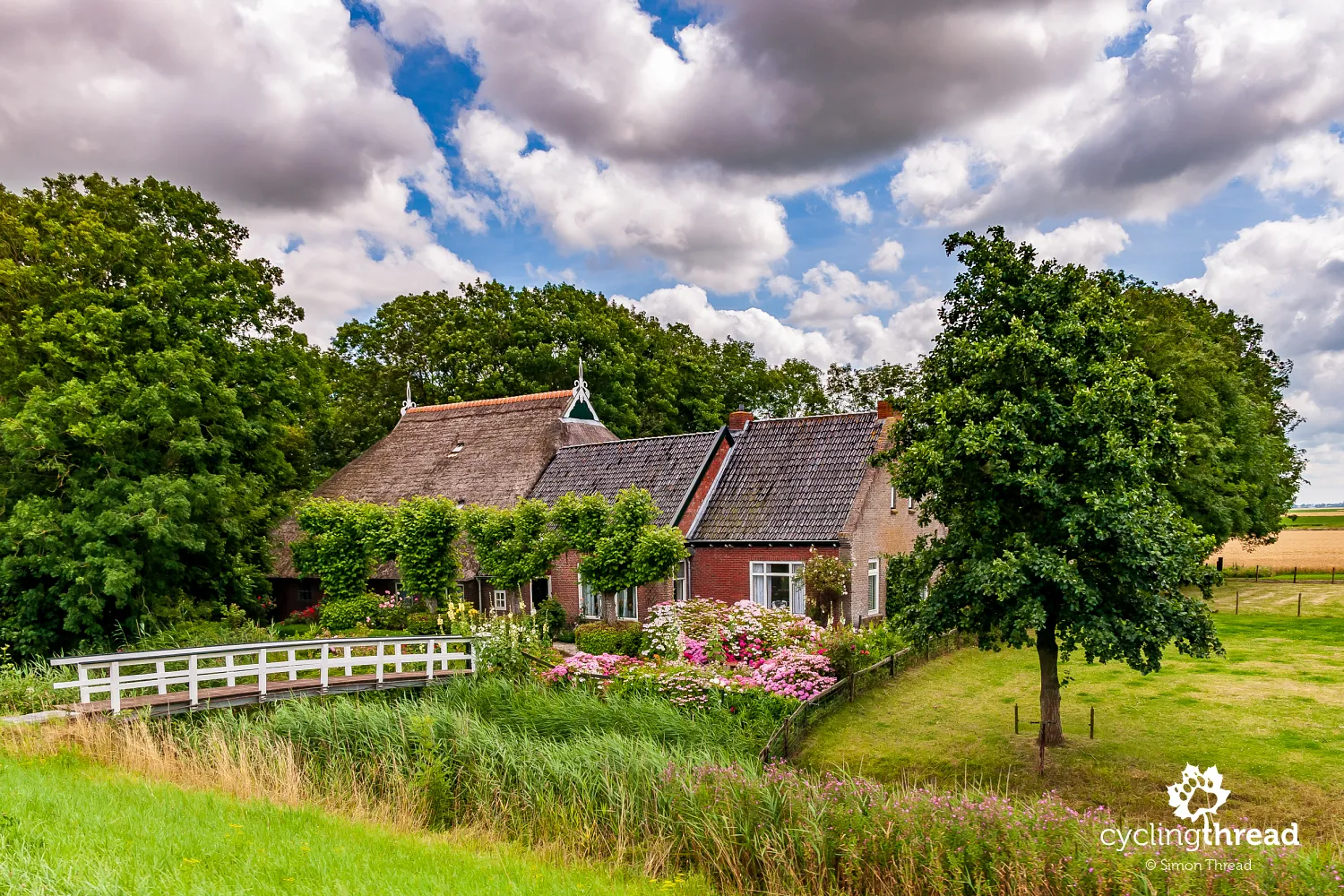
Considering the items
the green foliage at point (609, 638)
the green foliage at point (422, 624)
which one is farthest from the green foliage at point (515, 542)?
the green foliage at point (609, 638)

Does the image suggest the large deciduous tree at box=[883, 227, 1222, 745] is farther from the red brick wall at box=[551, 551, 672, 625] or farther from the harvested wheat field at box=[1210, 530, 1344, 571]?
the harvested wheat field at box=[1210, 530, 1344, 571]

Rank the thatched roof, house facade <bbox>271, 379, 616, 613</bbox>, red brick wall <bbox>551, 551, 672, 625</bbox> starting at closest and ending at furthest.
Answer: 1. red brick wall <bbox>551, 551, 672, 625</bbox>
2. house facade <bbox>271, 379, 616, 613</bbox>
3. the thatched roof

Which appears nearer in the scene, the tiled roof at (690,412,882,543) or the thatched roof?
the tiled roof at (690,412,882,543)

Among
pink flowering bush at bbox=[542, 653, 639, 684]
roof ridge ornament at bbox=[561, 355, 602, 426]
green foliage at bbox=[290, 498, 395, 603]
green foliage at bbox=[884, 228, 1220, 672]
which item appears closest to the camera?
green foliage at bbox=[884, 228, 1220, 672]

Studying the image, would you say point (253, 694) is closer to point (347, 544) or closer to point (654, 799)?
point (654, 799)

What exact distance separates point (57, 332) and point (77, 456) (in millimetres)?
3091

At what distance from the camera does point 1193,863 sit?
23.3ft

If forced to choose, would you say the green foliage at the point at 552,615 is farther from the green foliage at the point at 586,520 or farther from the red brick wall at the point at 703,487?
the red brick wall at the point at 703,487

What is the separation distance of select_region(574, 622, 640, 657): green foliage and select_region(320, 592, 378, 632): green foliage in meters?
6.62

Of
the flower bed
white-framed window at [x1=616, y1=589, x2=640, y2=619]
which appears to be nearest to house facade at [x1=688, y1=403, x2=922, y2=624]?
white-framed window at [x1=616, y1=589, x2=640, y2=619]

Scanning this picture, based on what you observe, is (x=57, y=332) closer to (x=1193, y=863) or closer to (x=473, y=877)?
(x=473, y=877)

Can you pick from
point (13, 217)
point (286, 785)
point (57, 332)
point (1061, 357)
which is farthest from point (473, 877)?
point (13, 217)

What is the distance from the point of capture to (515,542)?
22250 millimetres

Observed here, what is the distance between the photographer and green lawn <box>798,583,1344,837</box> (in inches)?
440
